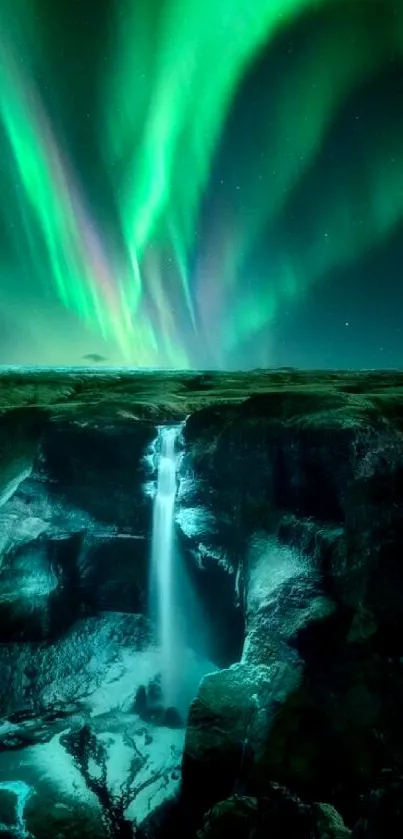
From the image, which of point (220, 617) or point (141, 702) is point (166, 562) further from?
point (141, 702)

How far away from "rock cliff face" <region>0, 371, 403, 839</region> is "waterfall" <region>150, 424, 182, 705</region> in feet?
1.53

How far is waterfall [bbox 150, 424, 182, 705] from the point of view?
19.0 meters

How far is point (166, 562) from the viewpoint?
1977 cm

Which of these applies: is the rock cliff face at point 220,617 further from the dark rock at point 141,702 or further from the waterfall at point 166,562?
the waterfall at point 166,562

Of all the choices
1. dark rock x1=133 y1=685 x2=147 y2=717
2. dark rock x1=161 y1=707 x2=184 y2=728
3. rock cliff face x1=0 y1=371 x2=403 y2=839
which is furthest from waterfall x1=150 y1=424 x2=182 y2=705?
dark rock x1=161 y1=707 x2=184 y2=728

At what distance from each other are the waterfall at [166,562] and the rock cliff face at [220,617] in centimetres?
47

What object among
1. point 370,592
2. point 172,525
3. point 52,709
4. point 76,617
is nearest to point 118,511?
point 172,525

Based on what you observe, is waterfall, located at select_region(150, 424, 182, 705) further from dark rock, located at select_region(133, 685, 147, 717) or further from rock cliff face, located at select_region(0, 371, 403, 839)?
dark rock, located at select_region(133, 685, 147, 717)

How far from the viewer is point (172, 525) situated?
65.2 feet

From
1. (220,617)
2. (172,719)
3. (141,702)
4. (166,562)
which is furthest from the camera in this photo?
(166,562)

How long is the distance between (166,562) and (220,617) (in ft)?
10.8

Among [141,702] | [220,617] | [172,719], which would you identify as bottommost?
[172,719]

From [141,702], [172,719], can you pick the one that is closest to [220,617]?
[172,719]

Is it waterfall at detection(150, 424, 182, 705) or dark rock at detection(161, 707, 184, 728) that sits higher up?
waterfall at detection(150, 424, 182, 705)
